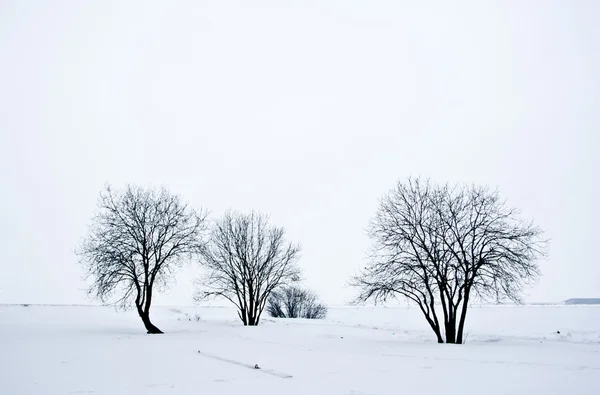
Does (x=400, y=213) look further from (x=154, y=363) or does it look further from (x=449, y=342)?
(x=154, y=363)

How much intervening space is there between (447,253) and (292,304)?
117ft

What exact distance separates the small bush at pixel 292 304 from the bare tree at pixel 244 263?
16.5 m

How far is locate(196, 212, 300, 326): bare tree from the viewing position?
35062 mm

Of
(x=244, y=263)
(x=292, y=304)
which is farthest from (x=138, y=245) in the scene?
(x=292, y=304)

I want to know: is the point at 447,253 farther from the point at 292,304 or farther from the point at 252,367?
the point at 292,304

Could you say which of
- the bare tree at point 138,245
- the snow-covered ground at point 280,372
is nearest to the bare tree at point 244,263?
the bare tree at point 138,245

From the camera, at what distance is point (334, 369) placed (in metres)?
11.0

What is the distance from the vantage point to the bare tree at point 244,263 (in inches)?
1380

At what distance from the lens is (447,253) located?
21703 mm

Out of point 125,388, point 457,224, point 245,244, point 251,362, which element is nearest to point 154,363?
point 251,362

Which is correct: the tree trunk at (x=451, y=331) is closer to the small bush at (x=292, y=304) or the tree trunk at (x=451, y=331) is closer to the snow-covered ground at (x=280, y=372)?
the snow-covered ground at (x=280, y=372)

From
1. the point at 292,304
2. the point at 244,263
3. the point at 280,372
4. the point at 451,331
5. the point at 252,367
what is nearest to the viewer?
the point at 280,372

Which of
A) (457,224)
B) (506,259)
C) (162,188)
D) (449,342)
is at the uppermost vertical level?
(162,188)

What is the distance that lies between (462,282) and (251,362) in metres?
13.9
